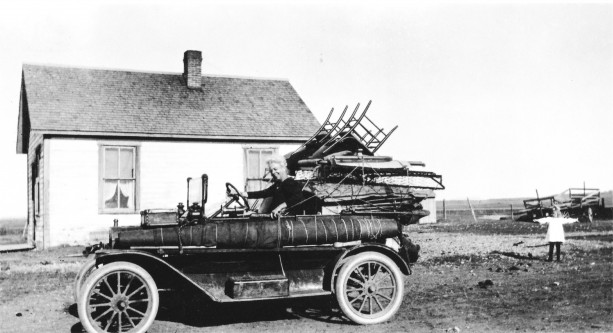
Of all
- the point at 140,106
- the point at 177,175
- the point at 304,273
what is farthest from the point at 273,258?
the point at 140,106

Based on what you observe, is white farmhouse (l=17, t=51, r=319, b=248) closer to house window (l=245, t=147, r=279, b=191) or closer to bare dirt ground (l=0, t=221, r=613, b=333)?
house window (l=245, t=147, r=279, b=191)

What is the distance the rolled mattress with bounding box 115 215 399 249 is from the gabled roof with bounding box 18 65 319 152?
34.9ft

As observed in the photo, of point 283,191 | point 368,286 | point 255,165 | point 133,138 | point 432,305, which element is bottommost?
point 432,305

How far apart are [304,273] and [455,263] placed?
612 centimetres

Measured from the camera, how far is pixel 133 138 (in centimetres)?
1630

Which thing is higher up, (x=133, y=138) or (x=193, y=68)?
(x=193, y=68)

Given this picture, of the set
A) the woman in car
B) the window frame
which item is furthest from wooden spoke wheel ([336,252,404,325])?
the window frame

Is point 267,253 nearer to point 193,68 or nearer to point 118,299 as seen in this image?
point 118,299

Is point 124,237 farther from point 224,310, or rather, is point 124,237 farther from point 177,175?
point 177,175

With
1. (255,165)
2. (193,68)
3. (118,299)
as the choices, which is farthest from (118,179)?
(118,299)

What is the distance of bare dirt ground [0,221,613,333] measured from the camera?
20.9ft

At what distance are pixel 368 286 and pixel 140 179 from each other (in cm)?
1107

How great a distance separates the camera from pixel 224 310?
7363 mm

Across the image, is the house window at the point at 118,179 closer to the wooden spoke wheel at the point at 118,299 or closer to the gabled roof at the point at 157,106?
the gabled roof at the point at 157,106
